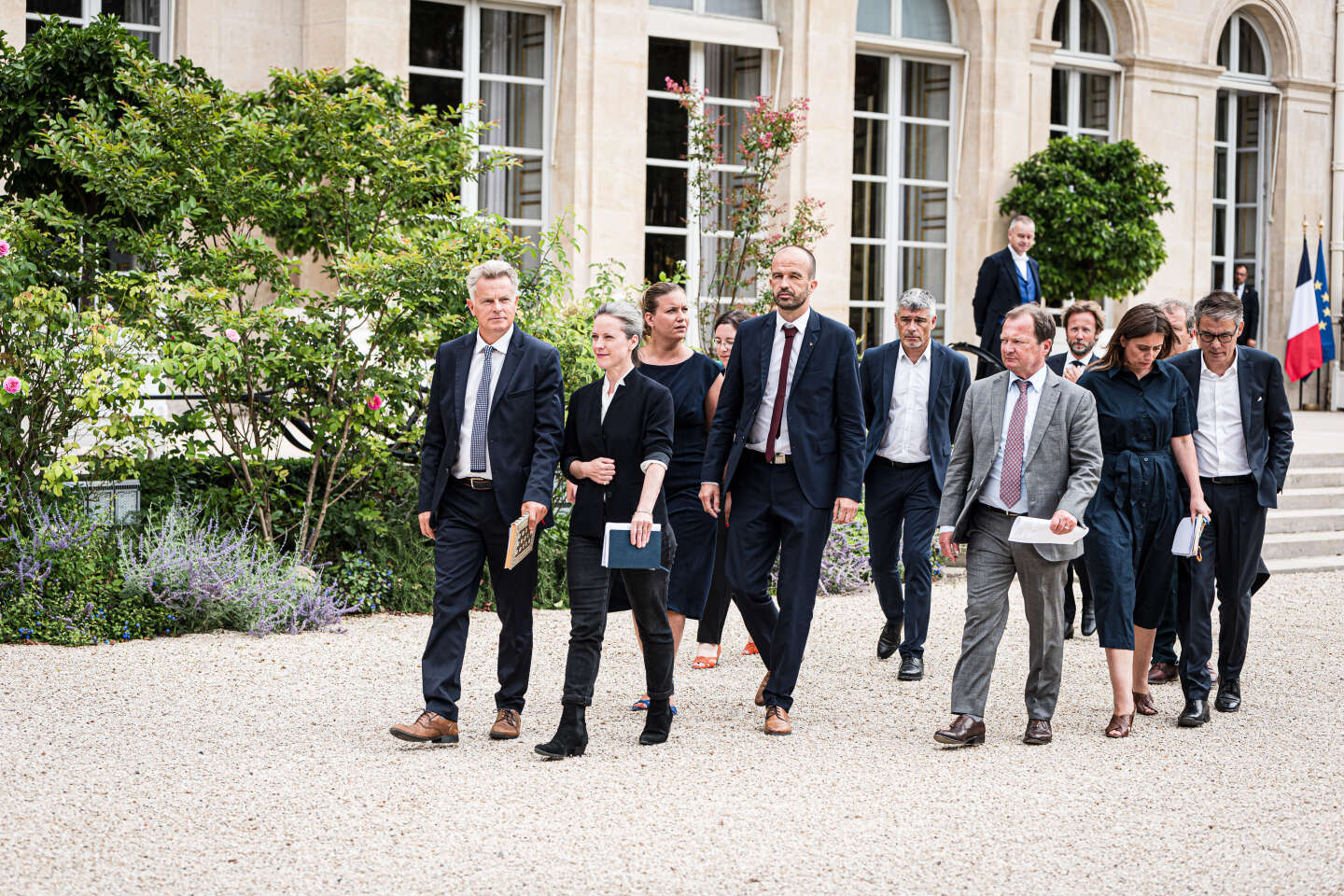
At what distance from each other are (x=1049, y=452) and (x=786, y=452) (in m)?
1.01

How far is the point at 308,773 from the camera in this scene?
522cm

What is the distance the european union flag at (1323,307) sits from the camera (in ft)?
62.3

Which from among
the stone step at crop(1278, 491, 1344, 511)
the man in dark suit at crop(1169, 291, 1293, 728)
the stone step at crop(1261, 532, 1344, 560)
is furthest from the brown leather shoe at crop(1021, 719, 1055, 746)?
the stone step at crop(1278, 491, 1344, 511)

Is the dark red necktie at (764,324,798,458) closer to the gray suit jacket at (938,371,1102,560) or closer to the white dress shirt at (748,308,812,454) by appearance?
the white dress shirt at (748,308,812,454)

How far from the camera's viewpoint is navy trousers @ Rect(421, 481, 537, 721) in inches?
223

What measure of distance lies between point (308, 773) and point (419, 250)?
4.09 meters

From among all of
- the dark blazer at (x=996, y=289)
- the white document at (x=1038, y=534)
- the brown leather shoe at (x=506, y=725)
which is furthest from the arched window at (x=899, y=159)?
the brown leather shoe at (x=506, y=725)

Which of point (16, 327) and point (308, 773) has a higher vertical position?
point (16, 327)

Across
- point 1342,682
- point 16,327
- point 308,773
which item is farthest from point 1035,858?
point 16,327

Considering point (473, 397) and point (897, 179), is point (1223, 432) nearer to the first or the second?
point (473, 397)

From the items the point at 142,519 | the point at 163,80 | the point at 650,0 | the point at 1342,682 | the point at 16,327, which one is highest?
the point at 650,0

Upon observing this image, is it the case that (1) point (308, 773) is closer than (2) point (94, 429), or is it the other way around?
(1) point (308, 773)

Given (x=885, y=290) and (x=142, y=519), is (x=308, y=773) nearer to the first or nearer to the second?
(x=142, y=519)

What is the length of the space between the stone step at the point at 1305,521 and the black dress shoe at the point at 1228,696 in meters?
5.47
